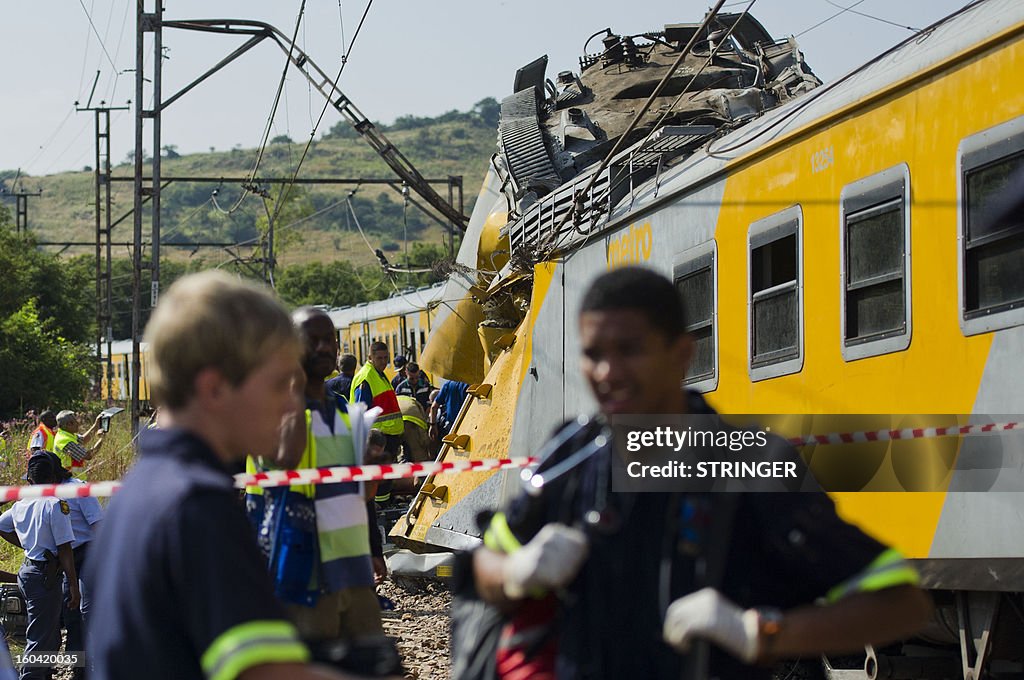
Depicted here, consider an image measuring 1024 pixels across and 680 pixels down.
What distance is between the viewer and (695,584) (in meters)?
2.84

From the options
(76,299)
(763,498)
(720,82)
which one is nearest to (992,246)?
(763,498)

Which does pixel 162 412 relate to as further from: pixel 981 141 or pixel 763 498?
pixel 981 141

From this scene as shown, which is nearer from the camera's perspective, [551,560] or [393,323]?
[551,560]

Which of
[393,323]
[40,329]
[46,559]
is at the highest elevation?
[40,329]

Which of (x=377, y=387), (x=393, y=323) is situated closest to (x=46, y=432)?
(x=377, y=387)

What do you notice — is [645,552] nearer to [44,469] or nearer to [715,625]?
[715,625]

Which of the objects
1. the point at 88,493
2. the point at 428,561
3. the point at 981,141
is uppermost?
the point at 981,141

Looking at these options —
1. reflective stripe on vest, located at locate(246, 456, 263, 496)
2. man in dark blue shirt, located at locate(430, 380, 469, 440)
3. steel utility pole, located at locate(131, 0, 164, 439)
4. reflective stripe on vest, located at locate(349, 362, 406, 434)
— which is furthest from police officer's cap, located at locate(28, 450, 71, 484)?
steel utility pole, located at locate(131, 0, 164, 439)

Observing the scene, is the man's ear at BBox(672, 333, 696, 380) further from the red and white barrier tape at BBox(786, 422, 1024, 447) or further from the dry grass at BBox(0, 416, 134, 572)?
the dry grass at BBox(0, 416, 134, 572)

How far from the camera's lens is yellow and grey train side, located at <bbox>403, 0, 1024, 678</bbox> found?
5.91m

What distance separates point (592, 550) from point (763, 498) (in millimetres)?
355

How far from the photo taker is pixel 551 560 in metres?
2.62

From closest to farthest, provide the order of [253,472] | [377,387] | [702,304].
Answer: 1. [253,472]
2. [702,304]
3. [377,387]

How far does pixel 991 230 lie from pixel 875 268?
0.93 metres
